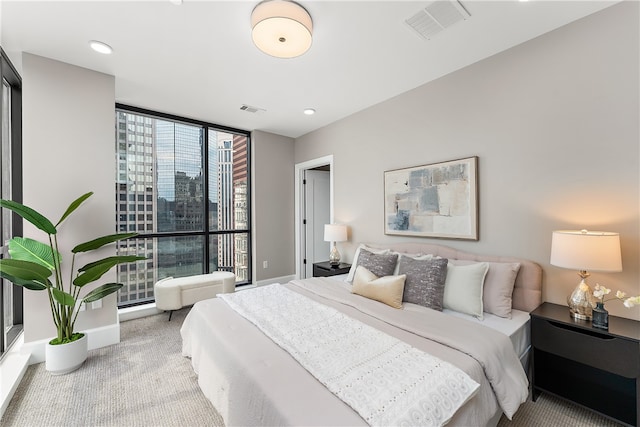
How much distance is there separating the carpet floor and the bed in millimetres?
212

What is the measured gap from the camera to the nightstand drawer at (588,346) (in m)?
1.57

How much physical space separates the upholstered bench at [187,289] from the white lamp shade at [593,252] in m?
3.58

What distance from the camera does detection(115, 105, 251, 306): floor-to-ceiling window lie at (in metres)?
3.67

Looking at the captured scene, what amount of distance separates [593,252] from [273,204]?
404cm

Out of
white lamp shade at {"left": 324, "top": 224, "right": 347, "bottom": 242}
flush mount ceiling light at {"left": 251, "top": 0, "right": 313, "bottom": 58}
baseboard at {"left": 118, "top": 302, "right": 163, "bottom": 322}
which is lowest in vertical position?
baseboard at {"left": 118, "top": 302, "right": 163, "bottom": 322}

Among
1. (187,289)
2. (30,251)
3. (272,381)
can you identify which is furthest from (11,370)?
(272,381)

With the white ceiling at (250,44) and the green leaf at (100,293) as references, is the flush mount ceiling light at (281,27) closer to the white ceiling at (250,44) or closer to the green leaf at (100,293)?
the white ceiling at (250,44)

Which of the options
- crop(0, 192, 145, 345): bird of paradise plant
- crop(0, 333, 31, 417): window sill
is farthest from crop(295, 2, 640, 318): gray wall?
crop(0, 333, 31, 417): window sill

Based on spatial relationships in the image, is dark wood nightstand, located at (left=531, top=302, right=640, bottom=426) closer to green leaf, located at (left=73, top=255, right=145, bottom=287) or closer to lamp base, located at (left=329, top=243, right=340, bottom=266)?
lamp base, located at (left=329, top=243, right=340, bottom=266)

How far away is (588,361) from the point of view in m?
1.69

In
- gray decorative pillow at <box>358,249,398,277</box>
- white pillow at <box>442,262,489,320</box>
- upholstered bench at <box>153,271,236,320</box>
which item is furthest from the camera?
upholstered bench at <box>153,271,236,320</box>

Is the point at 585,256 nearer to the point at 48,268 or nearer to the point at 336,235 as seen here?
the point at 336,235

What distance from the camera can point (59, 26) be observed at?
2.09 m

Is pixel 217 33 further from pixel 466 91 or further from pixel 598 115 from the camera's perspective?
pixel 598 115
